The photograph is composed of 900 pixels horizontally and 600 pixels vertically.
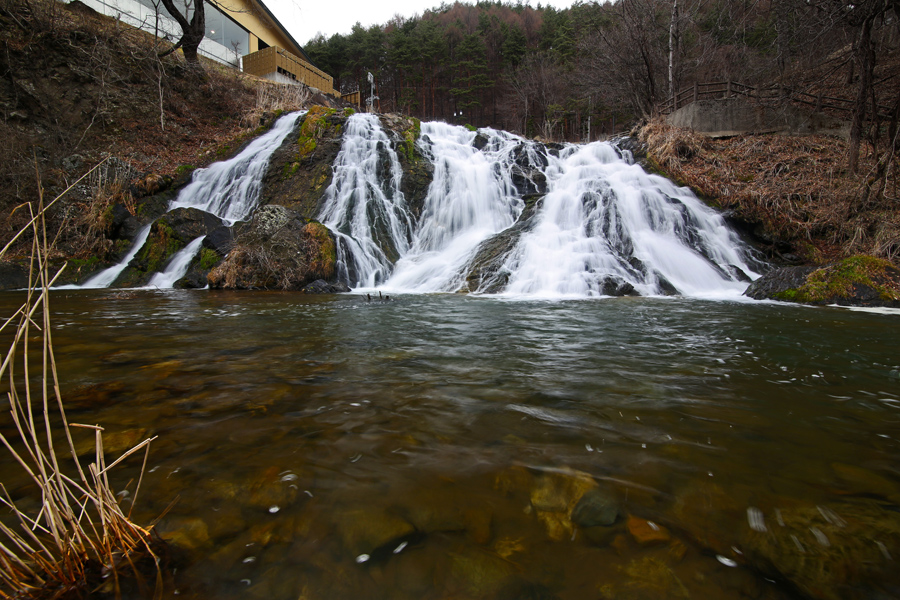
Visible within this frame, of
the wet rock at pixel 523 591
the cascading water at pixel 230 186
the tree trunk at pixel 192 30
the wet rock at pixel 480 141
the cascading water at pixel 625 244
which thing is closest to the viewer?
the wet rock at pixel 523 591

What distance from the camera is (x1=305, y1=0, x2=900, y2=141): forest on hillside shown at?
12.4 metres

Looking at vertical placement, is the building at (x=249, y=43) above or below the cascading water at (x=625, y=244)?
above

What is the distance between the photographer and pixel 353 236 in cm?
1224

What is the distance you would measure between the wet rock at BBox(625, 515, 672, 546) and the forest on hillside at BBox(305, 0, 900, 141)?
1018cm

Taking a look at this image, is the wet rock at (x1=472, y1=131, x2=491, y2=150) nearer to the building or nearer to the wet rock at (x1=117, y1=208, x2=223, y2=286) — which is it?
the wet rock at (x1=117, y1=208, x2=223, y2=286)

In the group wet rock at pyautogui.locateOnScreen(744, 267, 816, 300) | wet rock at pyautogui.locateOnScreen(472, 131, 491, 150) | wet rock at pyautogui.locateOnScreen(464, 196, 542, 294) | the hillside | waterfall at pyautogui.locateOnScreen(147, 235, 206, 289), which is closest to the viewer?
wet rock at pyautogui.locateOnScreen(744, 267, 816, 300)

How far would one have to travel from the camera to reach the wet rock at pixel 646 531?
1.31m

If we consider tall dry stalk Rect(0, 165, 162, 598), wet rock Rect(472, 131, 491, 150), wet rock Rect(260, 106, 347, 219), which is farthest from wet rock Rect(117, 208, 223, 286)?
tall dry stalk Rect(0, 165, 162, 598)

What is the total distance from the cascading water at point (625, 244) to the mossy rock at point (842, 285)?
1.16m

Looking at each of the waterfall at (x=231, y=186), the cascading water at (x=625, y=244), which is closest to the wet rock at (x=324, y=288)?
the cascading water at (x=625, y=244)

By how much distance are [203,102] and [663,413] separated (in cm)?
2437

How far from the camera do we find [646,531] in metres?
1.35

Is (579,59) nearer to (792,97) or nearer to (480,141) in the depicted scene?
(792,97)

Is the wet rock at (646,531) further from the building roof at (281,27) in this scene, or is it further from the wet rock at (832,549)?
the building roof at (281,27)
